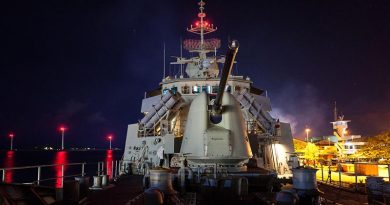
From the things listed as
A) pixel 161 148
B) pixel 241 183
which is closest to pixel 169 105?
pixel 161 148

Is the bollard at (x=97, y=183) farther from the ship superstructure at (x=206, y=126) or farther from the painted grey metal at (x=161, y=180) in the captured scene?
the painted grey metal at (x=161, y=180)

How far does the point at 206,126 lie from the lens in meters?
10.5

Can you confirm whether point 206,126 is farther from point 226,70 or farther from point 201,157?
point 226,70

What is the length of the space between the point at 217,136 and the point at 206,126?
0.59 meters

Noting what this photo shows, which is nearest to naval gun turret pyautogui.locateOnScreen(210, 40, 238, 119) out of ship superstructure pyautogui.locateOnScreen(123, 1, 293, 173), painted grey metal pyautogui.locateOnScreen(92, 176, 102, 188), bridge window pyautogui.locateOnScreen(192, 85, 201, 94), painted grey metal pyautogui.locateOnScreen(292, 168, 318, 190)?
ship superstructure pyautogui.locateOnScreen(123, 1, 293, 173)

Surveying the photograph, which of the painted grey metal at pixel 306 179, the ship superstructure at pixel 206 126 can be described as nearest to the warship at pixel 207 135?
the ship superstructure at pixel 206 126

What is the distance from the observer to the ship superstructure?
10.1 metres

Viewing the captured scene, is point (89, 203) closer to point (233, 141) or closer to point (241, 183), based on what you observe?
point (241, 183)

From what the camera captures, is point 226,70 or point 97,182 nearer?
point 226,70

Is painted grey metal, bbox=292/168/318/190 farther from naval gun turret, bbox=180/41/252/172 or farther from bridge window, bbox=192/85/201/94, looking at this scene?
bridge window, bbox=192/85/201/94

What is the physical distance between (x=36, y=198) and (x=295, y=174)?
15.7 feet

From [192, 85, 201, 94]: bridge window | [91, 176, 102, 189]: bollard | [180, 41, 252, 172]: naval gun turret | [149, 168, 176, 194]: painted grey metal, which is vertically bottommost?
[91, 176, 102, 189]: bollard

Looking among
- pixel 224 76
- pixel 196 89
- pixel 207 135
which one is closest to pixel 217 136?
pixel 207 135

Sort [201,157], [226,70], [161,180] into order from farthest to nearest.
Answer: [201,157]
[226,70]
[161,180]
